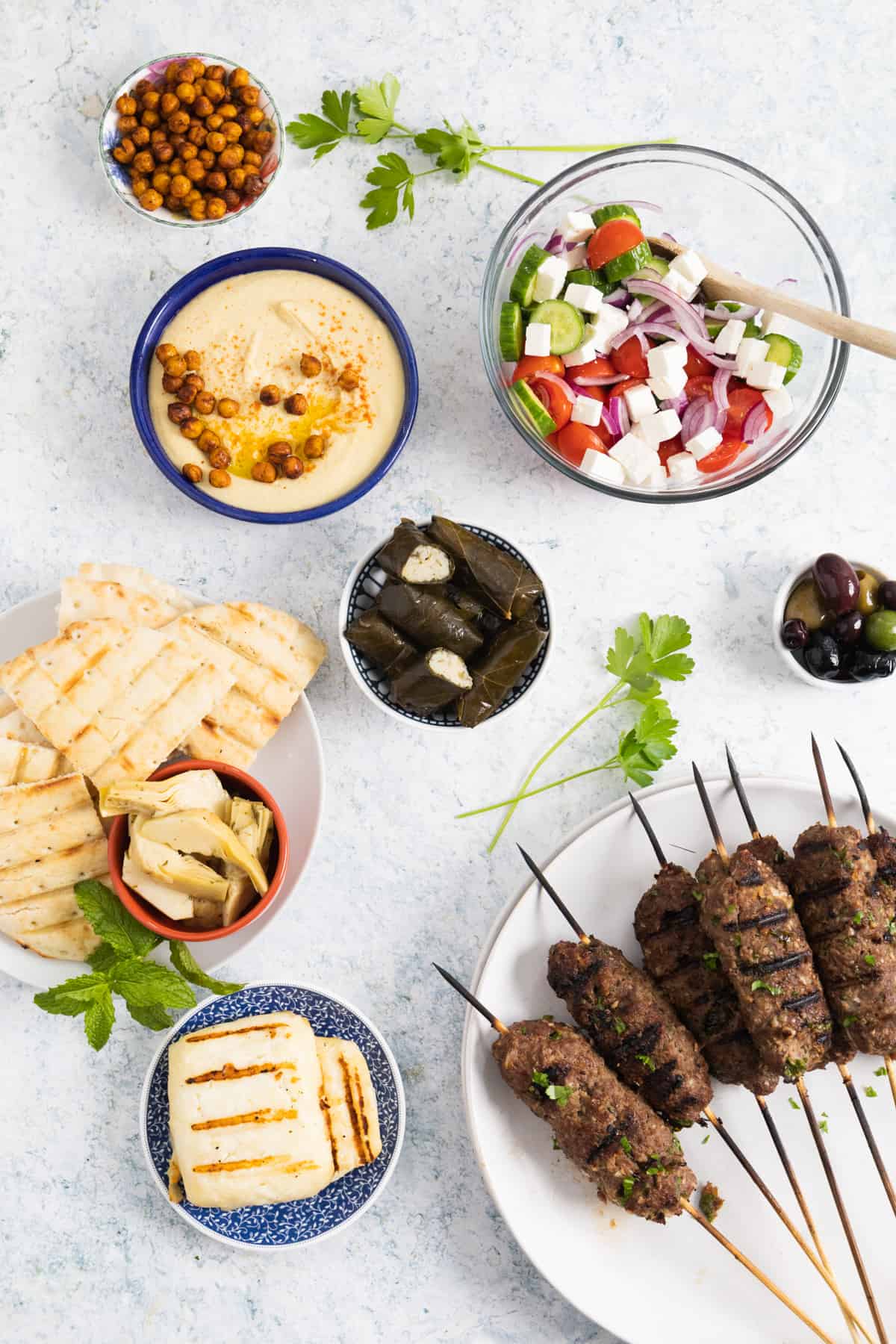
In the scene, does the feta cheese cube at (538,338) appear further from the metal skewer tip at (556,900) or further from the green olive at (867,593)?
the metal skewer tip at (556,900)

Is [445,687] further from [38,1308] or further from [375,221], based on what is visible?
[38,1308]

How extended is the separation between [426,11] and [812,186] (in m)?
1.42

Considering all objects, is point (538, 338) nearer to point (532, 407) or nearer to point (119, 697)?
point (532, 407)

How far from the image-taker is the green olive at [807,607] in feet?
11.4

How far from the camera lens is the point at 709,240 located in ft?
11.5

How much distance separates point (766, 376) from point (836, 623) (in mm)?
816

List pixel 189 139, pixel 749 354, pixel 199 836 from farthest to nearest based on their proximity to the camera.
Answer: pixel 189 139 → pixel 749 354 → pixel 199 836

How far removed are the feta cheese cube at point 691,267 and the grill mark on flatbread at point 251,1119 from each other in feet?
9.14

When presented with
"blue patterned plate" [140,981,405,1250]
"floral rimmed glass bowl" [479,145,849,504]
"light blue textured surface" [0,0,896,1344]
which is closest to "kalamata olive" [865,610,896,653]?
"light blue textured surface" [0,0,896,1344]

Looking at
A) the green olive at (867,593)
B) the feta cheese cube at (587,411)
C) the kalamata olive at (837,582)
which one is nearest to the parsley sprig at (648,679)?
the kalamata olive at (837,582)

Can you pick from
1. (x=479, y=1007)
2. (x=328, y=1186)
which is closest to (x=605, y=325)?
(x=479, y=1007)

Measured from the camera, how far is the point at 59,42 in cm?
350

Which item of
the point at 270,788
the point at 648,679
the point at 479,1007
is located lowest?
the point at 479,1007

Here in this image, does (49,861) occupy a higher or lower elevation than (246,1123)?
higher
